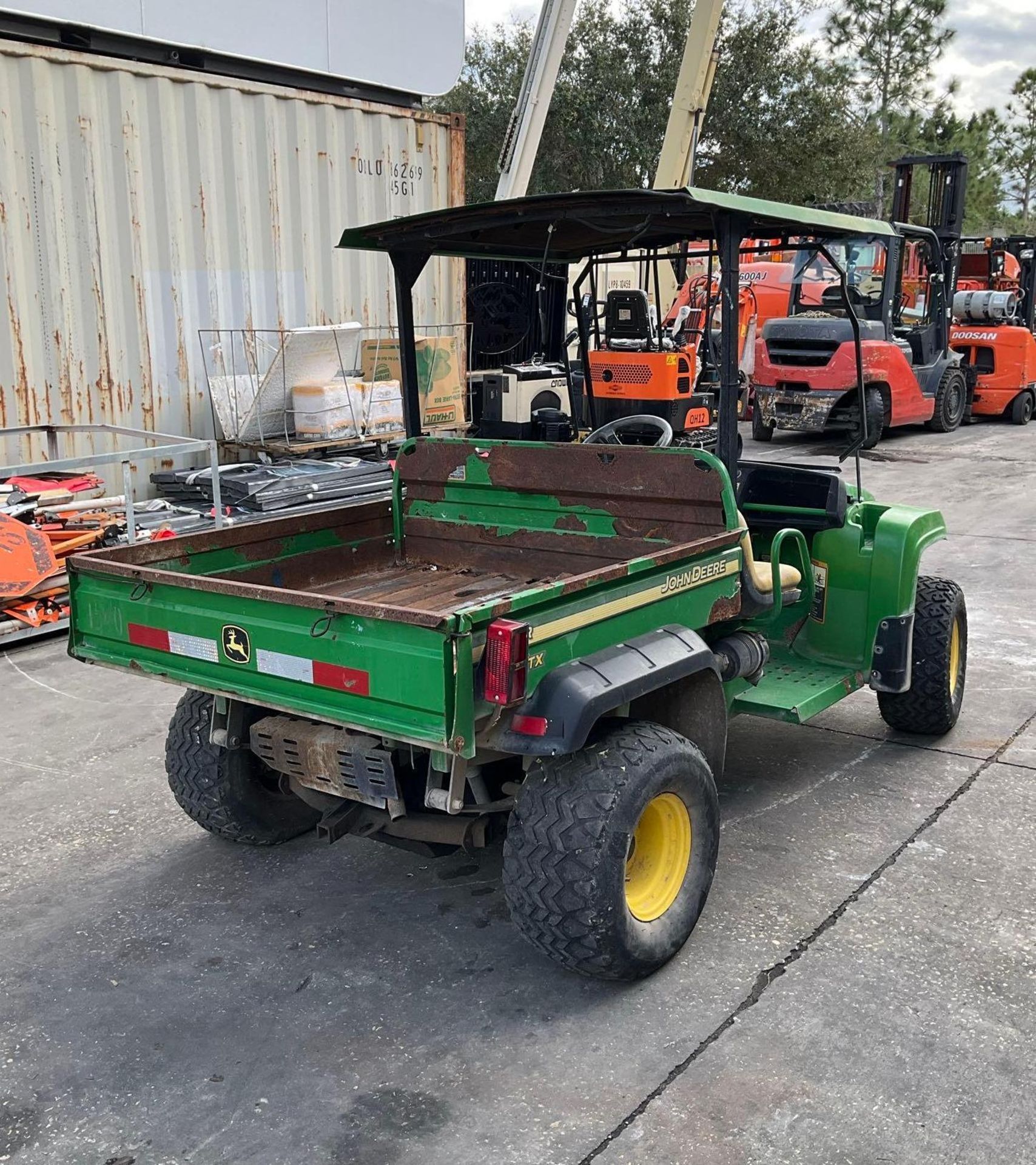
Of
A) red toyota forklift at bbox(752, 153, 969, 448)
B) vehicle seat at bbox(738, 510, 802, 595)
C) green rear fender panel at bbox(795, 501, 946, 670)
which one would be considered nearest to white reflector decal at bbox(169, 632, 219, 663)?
vehicle seat at bbox(738, 510, 802, 595)

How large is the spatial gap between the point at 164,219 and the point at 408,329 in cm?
533

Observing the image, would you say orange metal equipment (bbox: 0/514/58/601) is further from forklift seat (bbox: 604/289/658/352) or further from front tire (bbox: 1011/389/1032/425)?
front tire (bbox: 1011/389/1032/425)

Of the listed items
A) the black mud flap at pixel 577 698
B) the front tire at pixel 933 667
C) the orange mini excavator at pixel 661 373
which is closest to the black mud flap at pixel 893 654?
the front tire at pixel 933 667

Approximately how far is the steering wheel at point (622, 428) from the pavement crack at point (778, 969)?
5.51 ft

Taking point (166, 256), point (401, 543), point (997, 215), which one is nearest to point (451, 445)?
point (401, 543)

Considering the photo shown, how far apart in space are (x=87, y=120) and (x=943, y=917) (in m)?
7.93

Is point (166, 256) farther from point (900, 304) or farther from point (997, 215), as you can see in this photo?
point (997, 215)

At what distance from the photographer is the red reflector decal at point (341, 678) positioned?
309 cm

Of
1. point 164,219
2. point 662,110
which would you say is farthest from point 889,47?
point 164,219

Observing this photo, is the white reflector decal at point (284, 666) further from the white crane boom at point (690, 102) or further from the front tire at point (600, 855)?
the white crane boom at point (690, 102)

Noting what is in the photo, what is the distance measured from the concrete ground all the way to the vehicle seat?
85cm

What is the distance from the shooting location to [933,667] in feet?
16.3

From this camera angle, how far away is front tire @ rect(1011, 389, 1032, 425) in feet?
54.5

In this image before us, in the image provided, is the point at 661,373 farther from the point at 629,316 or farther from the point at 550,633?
the point at 550,633
